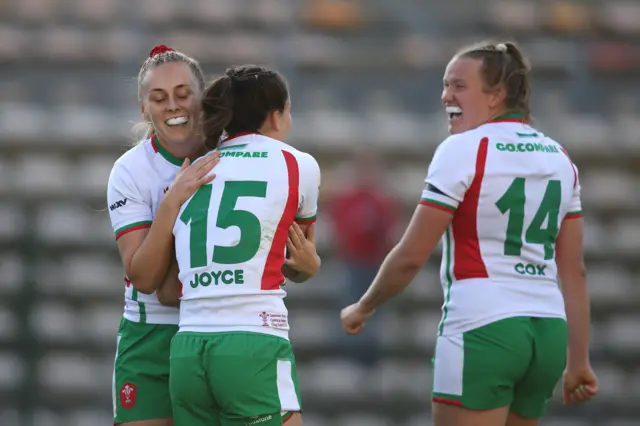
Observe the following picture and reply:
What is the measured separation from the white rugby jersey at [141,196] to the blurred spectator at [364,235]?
4.79 m

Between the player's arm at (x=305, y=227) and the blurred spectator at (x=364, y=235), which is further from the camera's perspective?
the blurred spectator at (x=364, y=235)

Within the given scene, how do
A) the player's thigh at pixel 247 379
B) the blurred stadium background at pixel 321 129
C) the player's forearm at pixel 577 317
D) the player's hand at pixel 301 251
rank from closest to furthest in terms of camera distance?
the player's thigh at pixel 247 379 → the player's hand at pixel 301 251 → the player's forearm at pixel 577 317 → the blurred stadium background at pixel 321 129

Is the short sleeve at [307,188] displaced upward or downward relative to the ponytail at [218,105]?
downward

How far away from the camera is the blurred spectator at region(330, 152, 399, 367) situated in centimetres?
805

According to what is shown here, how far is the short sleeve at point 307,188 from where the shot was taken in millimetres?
3094

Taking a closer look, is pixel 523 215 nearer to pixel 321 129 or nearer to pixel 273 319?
pixel 273 319

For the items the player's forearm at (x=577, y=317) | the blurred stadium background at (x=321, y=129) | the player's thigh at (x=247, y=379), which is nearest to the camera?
the player's thigh at (x=247, y=379)

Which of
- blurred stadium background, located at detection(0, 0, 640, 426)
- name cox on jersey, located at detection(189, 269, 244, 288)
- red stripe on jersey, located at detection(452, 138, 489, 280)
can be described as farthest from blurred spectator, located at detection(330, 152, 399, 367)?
name cox on jersey, located at detection(189, 269, 244, 288)

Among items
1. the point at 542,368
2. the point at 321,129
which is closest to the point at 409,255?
the point at 542,368

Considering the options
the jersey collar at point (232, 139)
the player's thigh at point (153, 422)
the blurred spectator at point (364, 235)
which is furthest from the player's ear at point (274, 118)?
the blurred spectator at point (364, 235)

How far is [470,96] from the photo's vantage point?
11.3 ft

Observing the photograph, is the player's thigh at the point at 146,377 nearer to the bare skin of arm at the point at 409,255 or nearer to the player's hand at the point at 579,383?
the bare skin of arm at the point at 409,255

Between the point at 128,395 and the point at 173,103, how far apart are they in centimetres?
93

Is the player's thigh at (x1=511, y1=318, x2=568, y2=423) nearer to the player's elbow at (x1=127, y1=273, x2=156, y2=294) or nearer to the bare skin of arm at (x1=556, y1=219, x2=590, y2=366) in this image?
the bare skin of arm at (x1=556, y1=219, x2=590, y2=366)
